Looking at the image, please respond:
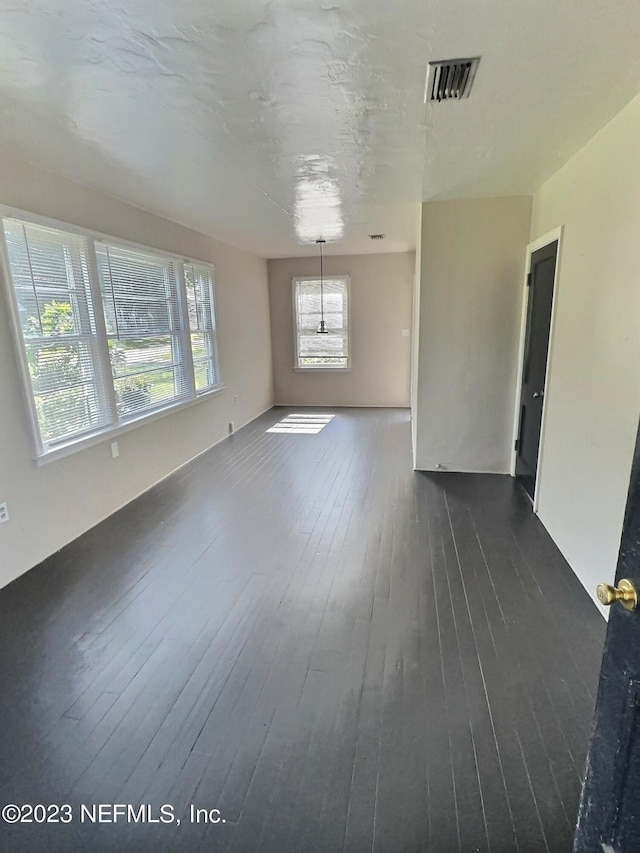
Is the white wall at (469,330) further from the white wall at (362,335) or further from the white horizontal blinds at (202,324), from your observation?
the white wall at (362,335)

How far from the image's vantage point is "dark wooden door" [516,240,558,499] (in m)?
3.37

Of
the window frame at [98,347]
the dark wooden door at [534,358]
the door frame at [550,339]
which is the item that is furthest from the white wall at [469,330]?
the window frame at [98,347]

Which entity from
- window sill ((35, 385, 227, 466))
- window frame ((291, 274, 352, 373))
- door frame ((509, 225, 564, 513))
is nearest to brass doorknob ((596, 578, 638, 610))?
door frame ((509, 225, 564, 513))

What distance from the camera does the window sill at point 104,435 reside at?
2944 mm

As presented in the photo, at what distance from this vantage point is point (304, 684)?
1.89 metres

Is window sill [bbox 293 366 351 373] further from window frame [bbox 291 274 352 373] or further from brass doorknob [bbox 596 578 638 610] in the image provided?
brass doorknob [bbox 596 578 638 610]

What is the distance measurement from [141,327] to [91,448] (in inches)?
49.2

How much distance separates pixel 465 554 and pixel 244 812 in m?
1.97

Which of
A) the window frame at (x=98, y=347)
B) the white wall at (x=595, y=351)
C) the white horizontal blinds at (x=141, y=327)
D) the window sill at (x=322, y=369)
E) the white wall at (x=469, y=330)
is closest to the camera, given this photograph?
the white wall at (x=595, y=351)

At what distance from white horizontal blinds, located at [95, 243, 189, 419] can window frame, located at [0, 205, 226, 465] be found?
0.06 m

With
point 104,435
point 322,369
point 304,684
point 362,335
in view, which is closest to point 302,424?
point 322,369

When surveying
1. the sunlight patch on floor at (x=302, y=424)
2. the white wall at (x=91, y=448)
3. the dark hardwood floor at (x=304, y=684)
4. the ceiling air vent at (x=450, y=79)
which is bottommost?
the dark hardwood floor at (x=304, y=684)

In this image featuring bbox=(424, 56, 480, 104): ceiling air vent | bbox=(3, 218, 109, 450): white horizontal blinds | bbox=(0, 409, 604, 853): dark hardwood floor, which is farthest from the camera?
bbox=(3, 218, 109, 450): white horizontal blinds

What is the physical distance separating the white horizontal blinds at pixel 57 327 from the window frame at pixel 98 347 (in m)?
0.03
